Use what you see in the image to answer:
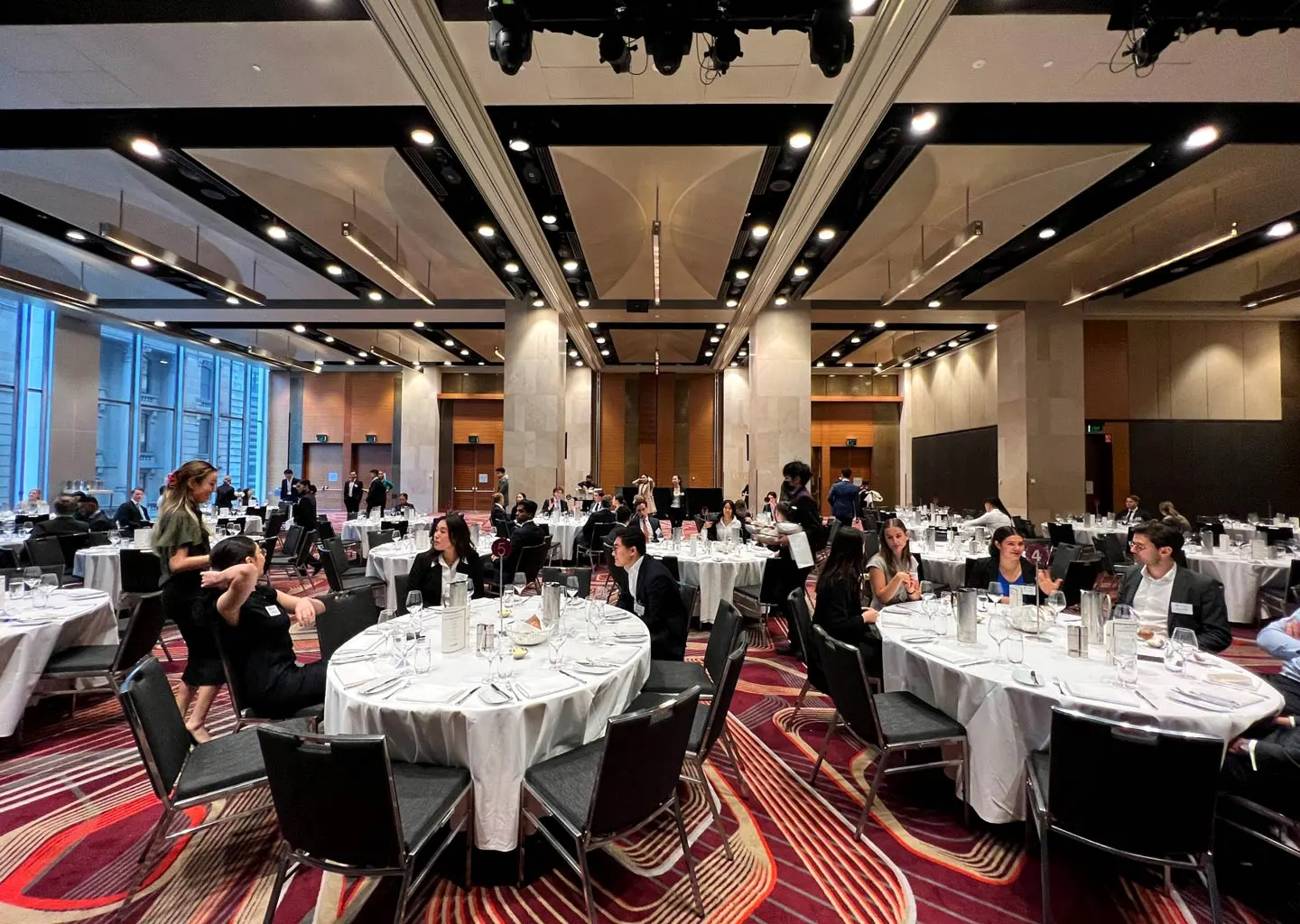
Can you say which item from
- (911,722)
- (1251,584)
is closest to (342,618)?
(911,722)

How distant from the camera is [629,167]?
6.82m

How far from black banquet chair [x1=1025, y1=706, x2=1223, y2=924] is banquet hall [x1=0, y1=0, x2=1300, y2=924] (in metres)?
0.01

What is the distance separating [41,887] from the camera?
2.33 meters

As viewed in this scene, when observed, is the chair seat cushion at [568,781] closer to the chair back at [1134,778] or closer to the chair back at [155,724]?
the chair back at [155,724]

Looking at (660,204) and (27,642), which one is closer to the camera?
(27,642)

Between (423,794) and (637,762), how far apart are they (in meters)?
A: 0.79

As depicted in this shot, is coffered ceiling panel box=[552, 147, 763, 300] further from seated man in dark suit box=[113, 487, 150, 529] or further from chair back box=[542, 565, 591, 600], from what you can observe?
seated man in dark suit box=[113, 487, 150, 529]

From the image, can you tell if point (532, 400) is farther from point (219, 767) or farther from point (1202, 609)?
point (1202, 609)

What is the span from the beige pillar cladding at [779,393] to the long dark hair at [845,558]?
7.28 meters

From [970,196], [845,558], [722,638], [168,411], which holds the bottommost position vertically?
[722,638]

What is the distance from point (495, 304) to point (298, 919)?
11.1m

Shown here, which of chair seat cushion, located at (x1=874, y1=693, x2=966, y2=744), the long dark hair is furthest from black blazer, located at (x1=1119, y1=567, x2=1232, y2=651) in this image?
the long dark hair

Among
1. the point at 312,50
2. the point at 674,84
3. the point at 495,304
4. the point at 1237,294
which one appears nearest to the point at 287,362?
the point at 495,304

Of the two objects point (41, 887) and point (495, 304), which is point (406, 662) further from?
point (495, 304)
